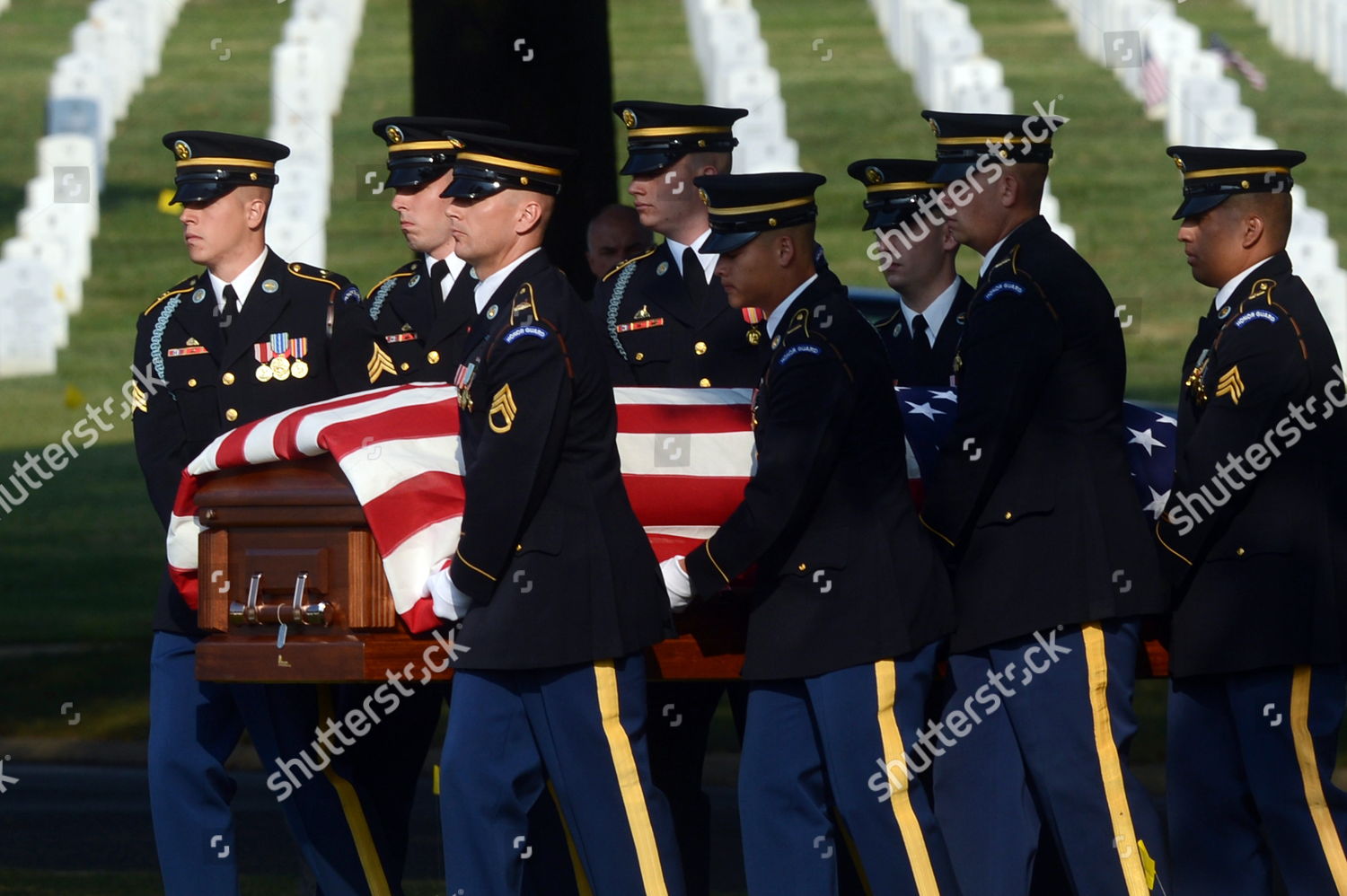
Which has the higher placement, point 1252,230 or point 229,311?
point 1252,230

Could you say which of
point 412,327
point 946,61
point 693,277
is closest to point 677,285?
point 693,277

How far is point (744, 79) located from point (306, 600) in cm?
1347

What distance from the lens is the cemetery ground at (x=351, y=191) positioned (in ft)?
30.5

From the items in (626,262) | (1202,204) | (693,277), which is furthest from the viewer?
(626,262)

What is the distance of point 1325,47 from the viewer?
2152 centimetres

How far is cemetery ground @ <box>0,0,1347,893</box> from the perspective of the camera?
9297 mm

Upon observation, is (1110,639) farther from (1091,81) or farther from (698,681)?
(1091,81)

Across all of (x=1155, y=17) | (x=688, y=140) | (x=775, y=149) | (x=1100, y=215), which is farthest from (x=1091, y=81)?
(x=688, y=140)

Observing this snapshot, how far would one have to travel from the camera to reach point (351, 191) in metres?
18.5

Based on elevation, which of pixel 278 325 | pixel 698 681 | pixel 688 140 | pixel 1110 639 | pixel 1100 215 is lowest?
pixel 1100 215

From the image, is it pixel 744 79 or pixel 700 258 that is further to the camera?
pixel 744 79

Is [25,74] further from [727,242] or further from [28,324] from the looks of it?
[727,242]

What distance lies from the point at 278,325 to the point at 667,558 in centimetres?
114

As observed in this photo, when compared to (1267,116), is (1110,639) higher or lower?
higher
